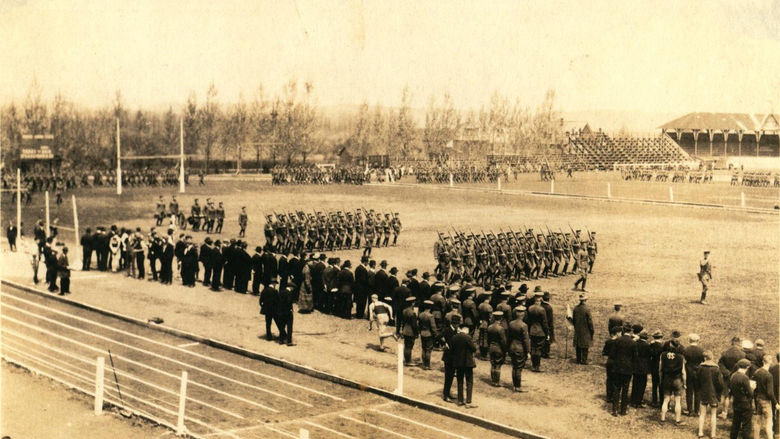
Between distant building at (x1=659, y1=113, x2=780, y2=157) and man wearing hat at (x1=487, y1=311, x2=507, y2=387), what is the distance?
64.3 m

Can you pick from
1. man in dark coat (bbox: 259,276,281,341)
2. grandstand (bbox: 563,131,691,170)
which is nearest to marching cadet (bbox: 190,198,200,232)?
man in dark coat (bbox: 259,276,281,341)

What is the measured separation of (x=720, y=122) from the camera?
2936 inches

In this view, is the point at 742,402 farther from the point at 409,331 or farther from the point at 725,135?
the point at 725,135

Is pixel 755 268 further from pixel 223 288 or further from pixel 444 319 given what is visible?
pixel 223 288

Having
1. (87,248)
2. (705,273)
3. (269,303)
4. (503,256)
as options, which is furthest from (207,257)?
(705,273)

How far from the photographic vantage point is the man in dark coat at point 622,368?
432 inches

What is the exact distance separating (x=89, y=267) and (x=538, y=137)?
248 ft

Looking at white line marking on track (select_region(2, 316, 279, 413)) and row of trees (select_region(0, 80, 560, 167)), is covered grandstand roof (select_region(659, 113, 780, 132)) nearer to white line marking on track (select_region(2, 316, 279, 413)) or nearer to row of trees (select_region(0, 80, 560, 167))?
row of trees (select_region(0, 80, 560, 167))

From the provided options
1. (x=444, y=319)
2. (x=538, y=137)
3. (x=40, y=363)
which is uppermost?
(x=538, y=137)

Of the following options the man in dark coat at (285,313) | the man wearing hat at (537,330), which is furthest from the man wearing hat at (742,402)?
the man in dark coat at (285,313)

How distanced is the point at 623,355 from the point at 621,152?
6888 centimetres

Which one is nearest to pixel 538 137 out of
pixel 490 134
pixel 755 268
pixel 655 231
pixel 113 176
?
pixel 490 134

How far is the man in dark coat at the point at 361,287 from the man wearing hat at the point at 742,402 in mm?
8391

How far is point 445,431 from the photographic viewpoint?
404 inches
